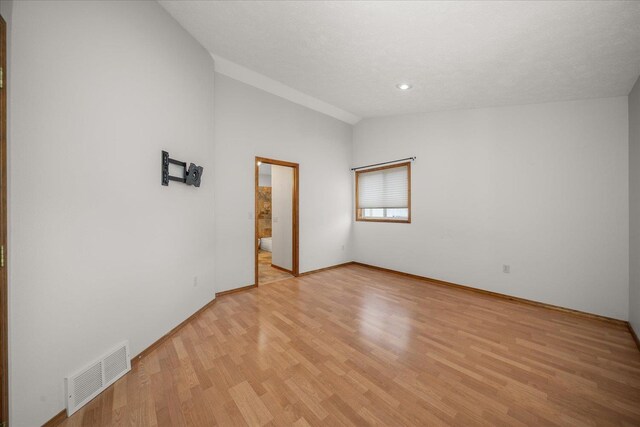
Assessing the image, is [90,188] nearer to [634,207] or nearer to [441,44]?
[441,44]

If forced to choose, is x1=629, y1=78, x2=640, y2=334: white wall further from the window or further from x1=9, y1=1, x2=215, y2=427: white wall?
x1=9, y1=1, x2=215, y2=427: white wall

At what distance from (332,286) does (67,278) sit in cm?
313

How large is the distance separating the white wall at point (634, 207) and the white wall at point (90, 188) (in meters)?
4.63

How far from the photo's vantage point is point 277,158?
412 cm

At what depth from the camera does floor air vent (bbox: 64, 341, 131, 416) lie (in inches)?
59.1

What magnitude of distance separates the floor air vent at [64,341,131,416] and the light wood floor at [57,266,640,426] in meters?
0.07

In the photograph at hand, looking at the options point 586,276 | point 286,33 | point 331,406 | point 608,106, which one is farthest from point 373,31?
point 586,276

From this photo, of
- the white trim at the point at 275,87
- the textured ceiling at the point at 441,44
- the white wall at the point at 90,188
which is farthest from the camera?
the white trim at the point at 275,87

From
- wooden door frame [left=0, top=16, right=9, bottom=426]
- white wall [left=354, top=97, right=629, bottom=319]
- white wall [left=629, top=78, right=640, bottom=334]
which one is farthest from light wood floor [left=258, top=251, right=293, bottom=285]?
white wall [left=629, top=78, right=640, bottom=334]

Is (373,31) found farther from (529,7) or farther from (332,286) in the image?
(332,286)

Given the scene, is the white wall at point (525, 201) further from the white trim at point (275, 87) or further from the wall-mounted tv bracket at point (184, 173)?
the wall-mounted tv bracket at point (184, 173)

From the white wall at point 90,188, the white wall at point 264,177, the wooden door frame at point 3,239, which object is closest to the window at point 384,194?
the white wall at point 90,188

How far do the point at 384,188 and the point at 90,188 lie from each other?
4.40 metres

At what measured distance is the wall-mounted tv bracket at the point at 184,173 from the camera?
227 cm
